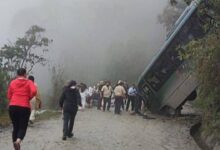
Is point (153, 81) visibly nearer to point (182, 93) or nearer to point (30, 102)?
point (182, 93)

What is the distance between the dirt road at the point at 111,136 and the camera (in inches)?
577

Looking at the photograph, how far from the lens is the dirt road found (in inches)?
577

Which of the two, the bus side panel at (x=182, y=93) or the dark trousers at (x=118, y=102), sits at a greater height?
the bus side panel at (x=182, y=93)

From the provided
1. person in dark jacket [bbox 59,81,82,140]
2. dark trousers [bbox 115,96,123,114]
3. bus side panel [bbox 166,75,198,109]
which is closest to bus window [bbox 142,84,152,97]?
dark trousers [bbox 115,96,123,114]

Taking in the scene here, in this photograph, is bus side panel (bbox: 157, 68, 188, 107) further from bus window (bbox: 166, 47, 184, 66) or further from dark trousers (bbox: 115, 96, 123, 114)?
dark trousers (bbox: 115, 96, 123, 114)

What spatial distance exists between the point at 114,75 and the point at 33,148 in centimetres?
6182

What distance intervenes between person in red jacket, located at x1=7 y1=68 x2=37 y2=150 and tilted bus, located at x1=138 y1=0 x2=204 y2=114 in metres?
11.1

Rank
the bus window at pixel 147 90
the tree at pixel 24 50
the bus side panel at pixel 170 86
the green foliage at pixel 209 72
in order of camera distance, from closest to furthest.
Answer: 1. the green foliage at pixel 209 72
2. the bus side panel at pixel 170 86
3. the bus window at pixel 147 90
4. the tree at pixel 24 50

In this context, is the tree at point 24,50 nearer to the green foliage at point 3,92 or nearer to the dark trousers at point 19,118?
the green foliage at point 3,92

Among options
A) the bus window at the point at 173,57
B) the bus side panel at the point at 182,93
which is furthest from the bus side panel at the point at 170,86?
the bus window at the point at 173,57

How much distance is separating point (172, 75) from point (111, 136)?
8117 mm

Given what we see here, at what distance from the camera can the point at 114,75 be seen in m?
75.8

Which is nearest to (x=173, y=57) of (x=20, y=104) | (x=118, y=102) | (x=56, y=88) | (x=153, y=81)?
(x=153, y=81)

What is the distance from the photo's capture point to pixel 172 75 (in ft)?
79.9
